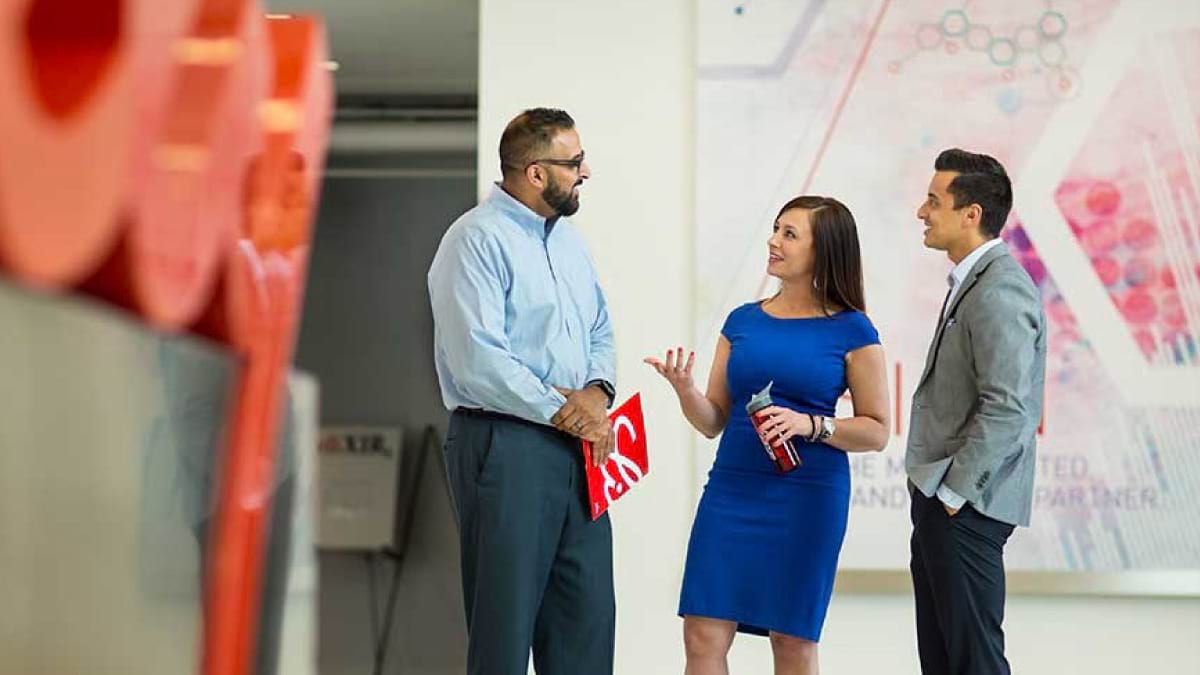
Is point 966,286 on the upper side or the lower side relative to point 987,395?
upper

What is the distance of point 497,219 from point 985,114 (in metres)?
2.20

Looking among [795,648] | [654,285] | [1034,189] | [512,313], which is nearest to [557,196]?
[512,313]

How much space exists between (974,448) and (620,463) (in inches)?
29.4

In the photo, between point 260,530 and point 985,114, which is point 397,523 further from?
point 260,530

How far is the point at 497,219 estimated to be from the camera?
367 cm

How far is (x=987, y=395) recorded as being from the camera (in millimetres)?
3479

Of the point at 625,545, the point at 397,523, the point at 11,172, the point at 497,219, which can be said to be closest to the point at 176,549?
the point at 11,172

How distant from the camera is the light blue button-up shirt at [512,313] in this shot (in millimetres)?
3543

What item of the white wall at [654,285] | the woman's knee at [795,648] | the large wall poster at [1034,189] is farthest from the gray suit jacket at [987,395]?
the white wall at [654,285]

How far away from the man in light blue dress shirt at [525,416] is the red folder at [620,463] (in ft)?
0.10

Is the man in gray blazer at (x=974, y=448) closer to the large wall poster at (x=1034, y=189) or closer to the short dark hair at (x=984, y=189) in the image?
the short dark hair at (x=984, y=189)

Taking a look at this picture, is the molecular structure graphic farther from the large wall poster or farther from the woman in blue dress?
the woman in blue dress

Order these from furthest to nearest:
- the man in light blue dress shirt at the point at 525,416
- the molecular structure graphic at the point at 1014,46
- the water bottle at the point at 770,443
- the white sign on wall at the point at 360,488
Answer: the white sign on wall at the point at 360,488
the molecular structure graphic at the point at 1014,46
the water bottle at the point at 770,443
the man in light blue dress shirt at the point at 525,416

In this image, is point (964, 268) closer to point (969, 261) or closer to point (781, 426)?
point (969, 261)
